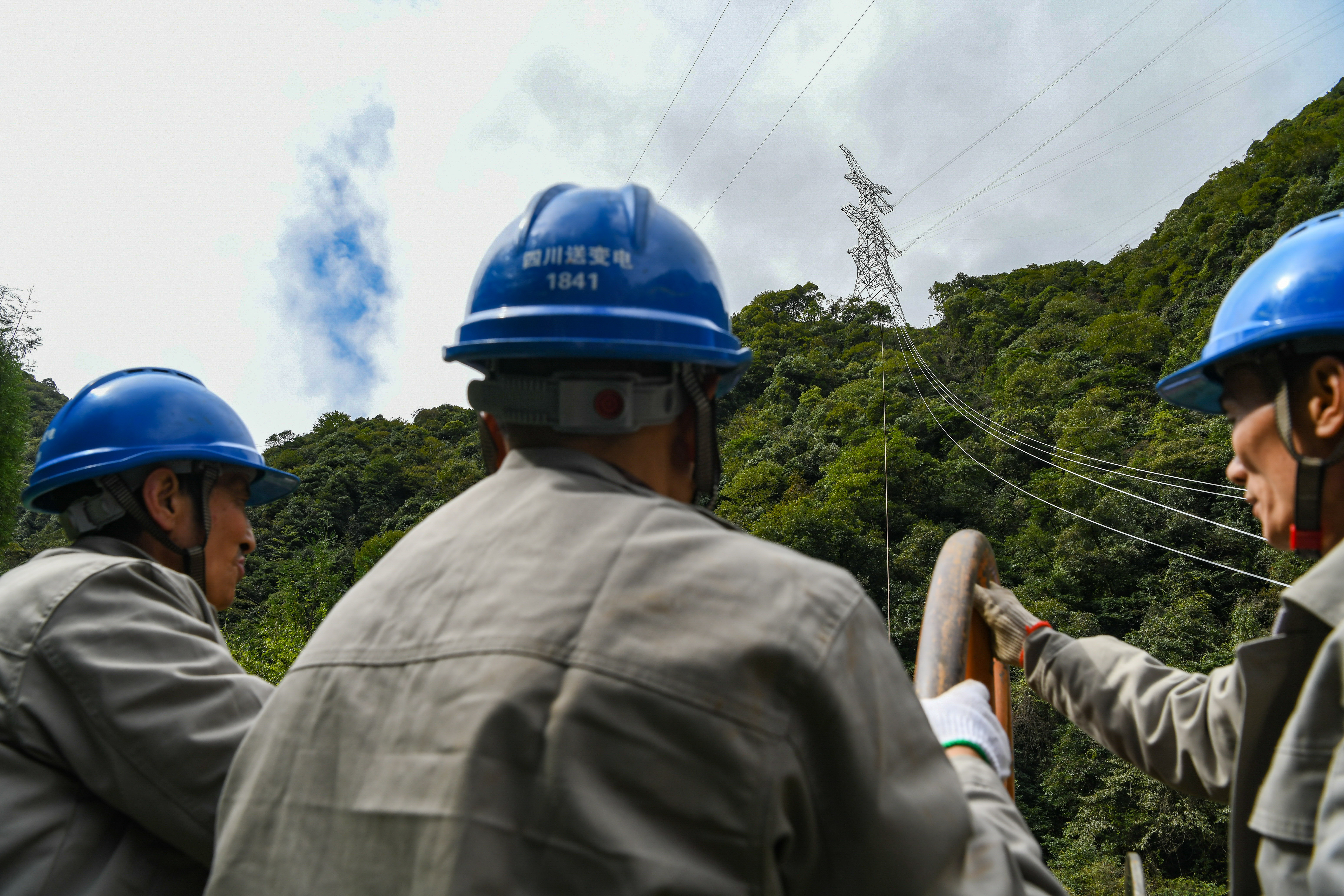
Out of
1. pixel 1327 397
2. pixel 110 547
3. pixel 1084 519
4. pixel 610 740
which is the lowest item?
pixel 1084 519

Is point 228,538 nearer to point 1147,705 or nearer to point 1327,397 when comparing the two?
point 1147,705

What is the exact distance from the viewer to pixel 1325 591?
5.16 feet

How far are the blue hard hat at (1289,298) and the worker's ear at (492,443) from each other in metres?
1.68

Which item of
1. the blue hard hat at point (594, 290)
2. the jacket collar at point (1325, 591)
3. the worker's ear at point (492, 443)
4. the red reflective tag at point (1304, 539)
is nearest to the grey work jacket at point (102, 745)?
the worker's ear at point (492, 443)

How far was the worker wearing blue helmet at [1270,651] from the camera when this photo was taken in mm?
1476

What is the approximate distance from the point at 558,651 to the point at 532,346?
61cm

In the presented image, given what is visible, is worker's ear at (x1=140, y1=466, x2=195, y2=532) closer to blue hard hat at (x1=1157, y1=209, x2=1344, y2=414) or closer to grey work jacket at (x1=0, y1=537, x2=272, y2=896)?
grey work jacket at (x1=0, y1=537, x2=272, y2=896)

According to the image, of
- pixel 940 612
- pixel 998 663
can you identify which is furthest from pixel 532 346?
pixel 998 663

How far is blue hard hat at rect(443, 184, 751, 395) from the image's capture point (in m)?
1.45

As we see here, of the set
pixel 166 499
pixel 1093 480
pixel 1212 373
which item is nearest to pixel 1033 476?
pixel 1093 480

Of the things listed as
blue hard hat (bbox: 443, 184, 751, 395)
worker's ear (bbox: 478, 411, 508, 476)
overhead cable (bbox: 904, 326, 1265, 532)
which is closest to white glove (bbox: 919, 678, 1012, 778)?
blue hard hat (bbox: 443, 184, 751, 395)

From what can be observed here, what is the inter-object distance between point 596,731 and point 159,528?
2.33 m

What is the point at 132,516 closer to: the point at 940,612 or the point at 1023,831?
the point at 940,612

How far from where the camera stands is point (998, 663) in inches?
94.7
